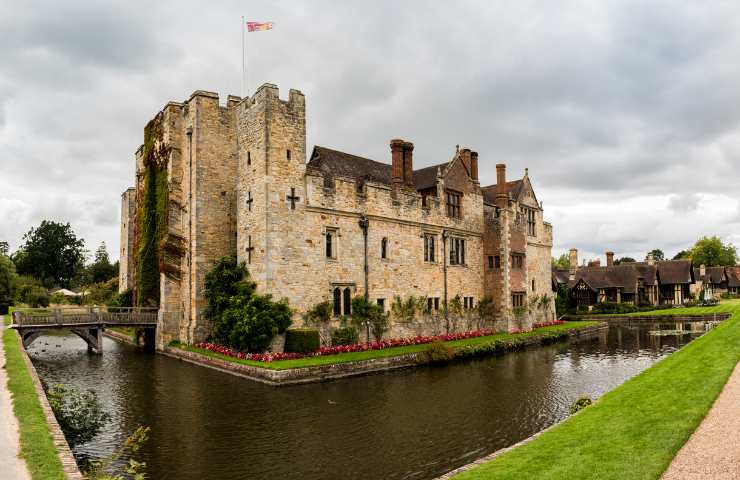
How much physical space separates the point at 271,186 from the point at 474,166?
17931 mm

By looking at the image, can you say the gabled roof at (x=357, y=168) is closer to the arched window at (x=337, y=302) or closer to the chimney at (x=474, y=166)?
the chimney at (x=474, y=166)

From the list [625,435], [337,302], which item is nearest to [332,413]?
[625,435]

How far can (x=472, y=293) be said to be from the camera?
3631 cm

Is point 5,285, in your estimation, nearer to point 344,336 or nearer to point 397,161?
point 344,336

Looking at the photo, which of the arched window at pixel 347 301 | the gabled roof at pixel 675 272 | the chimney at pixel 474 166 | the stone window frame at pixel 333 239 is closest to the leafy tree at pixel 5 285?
the stone window frame at pixel 333 239

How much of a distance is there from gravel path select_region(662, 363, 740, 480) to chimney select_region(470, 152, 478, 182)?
89.8 feet

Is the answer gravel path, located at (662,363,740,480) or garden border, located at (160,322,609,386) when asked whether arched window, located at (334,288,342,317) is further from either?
gravel path, located at (662,363,740,480)

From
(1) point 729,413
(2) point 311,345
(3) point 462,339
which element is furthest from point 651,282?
(1) point 729,413

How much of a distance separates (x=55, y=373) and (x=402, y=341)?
1738 cm

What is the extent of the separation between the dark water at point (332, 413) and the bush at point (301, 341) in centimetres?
375

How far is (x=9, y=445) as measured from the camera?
9117mm

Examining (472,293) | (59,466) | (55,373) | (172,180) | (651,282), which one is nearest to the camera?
(59,466)

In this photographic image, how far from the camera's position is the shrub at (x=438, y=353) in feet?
82.7

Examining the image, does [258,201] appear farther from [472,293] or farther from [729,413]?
[729,413]
